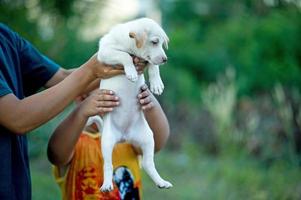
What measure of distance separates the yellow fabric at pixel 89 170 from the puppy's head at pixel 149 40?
0.67 m

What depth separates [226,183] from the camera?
5391mm

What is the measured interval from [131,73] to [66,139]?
2.00 ft

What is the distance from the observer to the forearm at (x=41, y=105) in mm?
2225

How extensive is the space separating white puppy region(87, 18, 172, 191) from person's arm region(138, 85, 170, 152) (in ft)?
0.09

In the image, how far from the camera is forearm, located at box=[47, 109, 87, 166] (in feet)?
8.20

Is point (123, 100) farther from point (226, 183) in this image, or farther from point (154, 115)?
point (226, 183)

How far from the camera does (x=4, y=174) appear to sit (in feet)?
7.47

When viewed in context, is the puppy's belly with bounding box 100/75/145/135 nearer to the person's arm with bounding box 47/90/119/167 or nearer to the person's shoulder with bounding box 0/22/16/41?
the person's arm with bounding box 47/90/119/167

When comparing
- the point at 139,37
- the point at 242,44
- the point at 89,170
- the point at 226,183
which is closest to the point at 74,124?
the point at 89,170

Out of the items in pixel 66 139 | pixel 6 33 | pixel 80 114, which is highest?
pixel 6 33

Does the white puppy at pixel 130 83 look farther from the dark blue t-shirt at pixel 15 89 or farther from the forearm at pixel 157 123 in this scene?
the dark blue t-shirt at pixel 15 89

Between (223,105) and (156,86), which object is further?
(223,105)

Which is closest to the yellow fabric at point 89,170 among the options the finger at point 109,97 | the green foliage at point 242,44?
the finger at point 109,97

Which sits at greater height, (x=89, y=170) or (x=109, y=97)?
(x=109, y=97)
